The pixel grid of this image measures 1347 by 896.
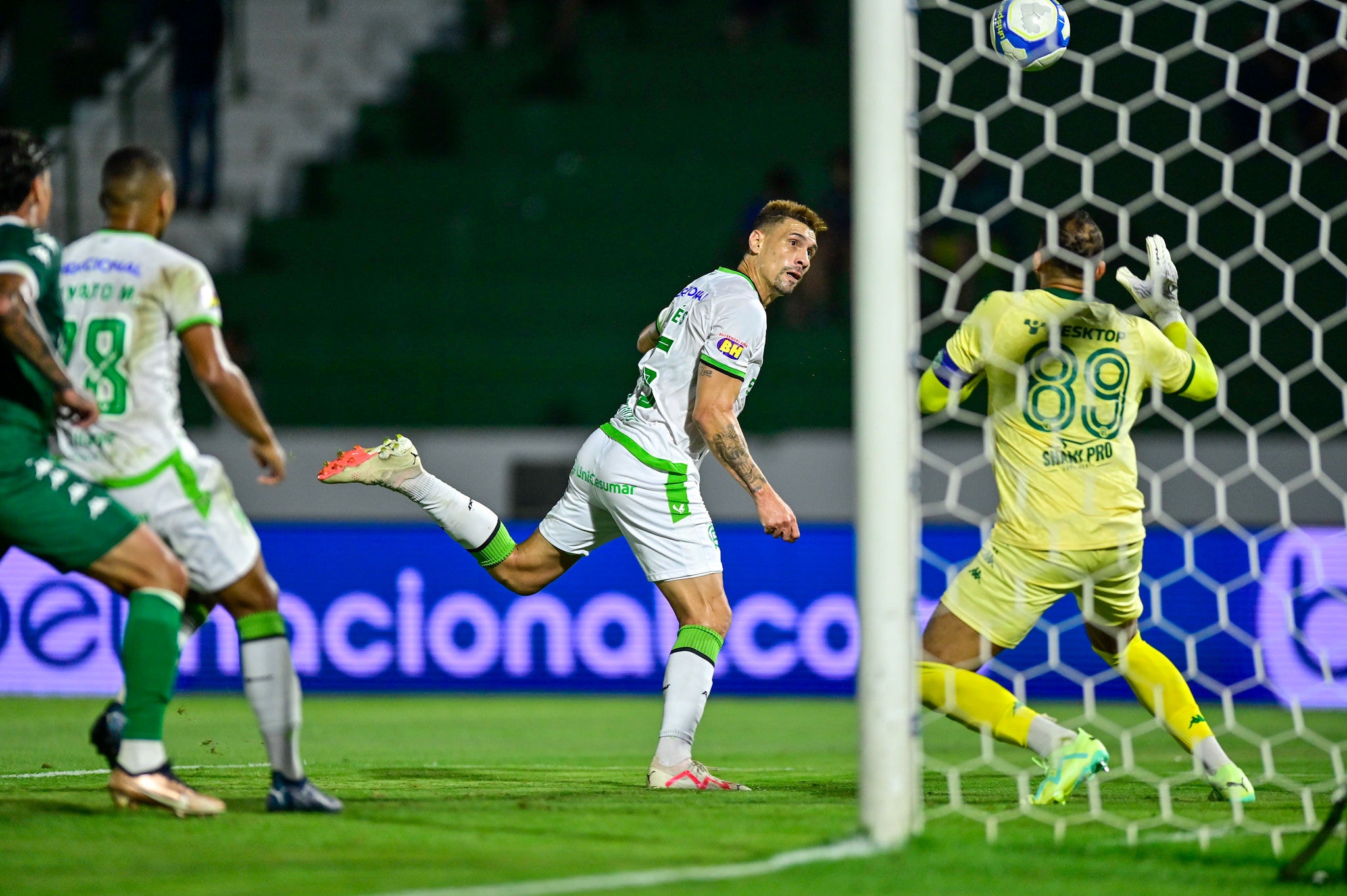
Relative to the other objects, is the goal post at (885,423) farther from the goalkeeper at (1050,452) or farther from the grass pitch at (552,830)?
the goalkeeper at (1050,452)

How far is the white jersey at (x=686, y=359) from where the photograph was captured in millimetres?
5637

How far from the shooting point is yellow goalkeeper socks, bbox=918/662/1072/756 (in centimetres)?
502

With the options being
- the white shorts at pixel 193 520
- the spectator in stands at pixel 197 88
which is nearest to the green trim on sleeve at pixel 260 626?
the white shorts at pixel 193 520

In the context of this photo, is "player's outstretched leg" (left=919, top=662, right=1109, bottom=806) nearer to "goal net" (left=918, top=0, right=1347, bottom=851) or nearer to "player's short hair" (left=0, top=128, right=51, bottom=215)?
"goal net" (left=918, top=0, right=1347, bottom=851)

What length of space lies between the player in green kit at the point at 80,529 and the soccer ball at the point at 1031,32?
3.34m

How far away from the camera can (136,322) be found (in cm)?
431

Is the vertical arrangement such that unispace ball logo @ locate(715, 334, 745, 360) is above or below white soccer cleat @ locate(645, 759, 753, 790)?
above

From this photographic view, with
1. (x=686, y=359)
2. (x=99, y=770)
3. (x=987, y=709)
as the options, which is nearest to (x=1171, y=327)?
(x=987, y=709)

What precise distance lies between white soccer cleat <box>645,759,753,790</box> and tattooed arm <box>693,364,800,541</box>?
892mm

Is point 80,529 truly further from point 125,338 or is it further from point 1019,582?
point 1019,582

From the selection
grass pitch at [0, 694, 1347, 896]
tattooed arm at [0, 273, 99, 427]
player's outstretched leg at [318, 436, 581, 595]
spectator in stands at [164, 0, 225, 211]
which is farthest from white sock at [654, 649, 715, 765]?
spectator in stands at [164, 0, 225, 211]

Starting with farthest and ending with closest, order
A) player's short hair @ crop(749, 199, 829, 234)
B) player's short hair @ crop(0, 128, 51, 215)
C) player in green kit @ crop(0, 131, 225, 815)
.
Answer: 1. player's short hair @ crop(749, 199, 829, 234)
2. player's short hair @ crop(0, 128, 51, 215)
3. player in green kit @ crop(0, 131, 225, 815)

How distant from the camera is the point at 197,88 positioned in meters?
15.5

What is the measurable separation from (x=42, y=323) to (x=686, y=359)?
2.40 m
